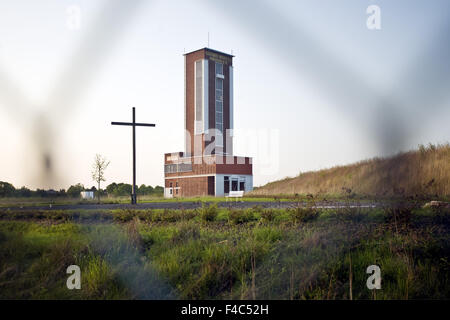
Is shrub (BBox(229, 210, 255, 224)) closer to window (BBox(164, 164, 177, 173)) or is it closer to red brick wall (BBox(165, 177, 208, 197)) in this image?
red brick wall (BBox(165, 177, 208, 197))

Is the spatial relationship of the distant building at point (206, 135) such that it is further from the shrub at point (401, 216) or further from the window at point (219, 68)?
the shrub at point (401, 216)

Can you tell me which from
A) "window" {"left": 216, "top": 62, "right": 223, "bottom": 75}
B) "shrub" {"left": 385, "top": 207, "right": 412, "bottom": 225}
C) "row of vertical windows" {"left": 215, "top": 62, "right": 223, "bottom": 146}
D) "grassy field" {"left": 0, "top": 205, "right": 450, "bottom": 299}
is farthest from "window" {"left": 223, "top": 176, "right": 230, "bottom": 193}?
"shrub" {"left": 385, "top": 207, "right": 412, "bottom": 225}

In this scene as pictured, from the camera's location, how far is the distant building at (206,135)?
50.1 metres

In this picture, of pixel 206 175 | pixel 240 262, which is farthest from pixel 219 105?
pixel 240 262

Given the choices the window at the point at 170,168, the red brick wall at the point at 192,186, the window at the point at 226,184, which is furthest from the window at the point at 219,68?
the red brick wall at the point at 192,186

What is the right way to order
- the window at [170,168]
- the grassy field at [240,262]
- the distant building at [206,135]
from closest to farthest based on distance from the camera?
the grassy field at [240,262], the distant building at [206,135], the window at [170,168]

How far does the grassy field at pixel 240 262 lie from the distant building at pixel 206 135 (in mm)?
43546

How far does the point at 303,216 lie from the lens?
711 centimetres

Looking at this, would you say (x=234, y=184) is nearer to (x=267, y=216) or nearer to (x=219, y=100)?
(x=219, y=100)

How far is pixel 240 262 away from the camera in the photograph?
15.3 feet

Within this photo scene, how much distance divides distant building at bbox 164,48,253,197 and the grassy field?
143ft

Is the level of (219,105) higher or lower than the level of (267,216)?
higher

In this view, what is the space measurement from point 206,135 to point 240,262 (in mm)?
48536

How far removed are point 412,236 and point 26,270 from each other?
459 cm
